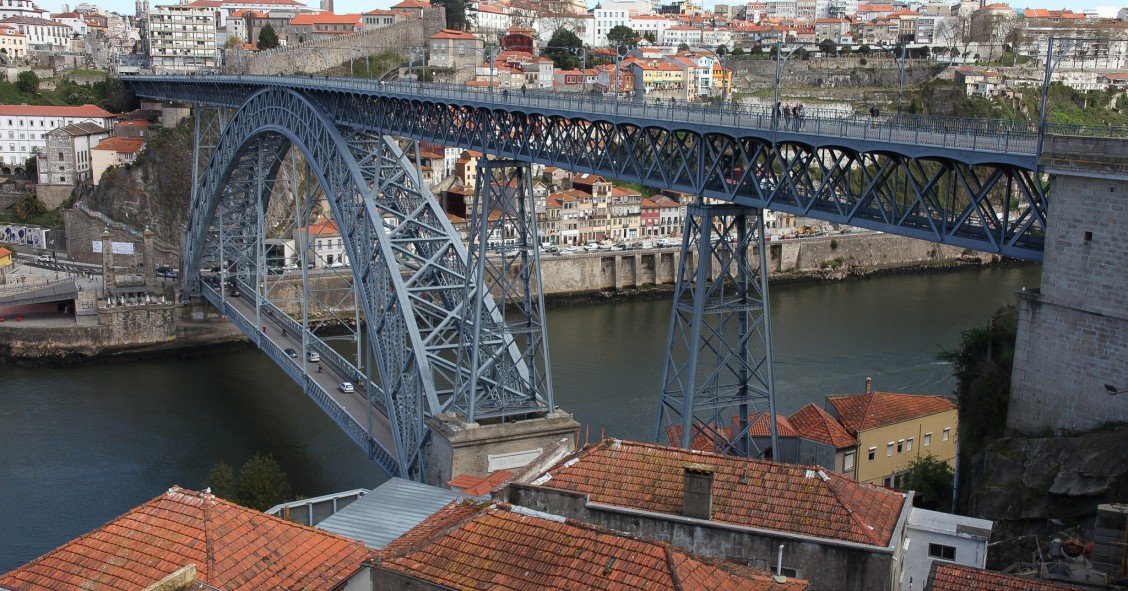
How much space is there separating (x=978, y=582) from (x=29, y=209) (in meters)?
43.3

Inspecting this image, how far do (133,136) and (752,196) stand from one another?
127 feet

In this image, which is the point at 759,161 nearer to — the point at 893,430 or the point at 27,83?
the point at 893,430

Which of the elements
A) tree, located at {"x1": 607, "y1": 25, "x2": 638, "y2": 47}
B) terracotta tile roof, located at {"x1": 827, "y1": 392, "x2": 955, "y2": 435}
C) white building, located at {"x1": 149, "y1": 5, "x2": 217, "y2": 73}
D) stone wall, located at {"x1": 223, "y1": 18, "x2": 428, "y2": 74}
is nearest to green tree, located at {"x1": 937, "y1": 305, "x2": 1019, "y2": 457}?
terracotta tile roof, located at {"x1": 827, "y1": 392, "x2": 955, "y2": 435}

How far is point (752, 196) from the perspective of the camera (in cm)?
1313

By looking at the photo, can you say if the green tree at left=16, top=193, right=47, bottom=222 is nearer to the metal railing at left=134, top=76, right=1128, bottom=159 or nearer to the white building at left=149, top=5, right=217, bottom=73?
the white building at left=149, top=5, right=217, bottom=73

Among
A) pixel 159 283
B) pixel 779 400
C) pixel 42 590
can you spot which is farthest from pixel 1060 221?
pixel 159 283

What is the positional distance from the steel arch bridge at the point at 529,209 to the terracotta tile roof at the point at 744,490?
10.2 ft

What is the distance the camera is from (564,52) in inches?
2477

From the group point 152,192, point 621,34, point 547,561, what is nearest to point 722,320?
point 547,561

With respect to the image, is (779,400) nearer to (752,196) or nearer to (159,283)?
(752,196)

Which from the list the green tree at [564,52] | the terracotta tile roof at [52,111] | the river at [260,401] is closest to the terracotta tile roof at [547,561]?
the river at [260,401]

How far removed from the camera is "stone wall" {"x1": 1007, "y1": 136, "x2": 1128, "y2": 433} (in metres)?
9.98

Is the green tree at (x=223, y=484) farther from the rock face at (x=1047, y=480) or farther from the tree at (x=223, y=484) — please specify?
the rock face at (x=1047, y=480)

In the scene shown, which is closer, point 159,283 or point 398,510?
point 398,510
